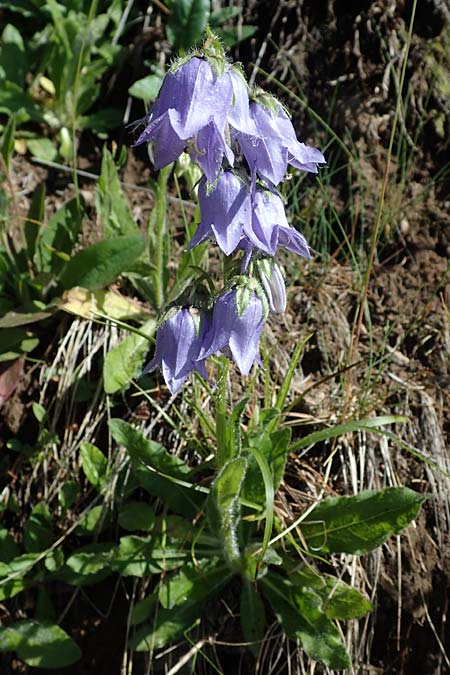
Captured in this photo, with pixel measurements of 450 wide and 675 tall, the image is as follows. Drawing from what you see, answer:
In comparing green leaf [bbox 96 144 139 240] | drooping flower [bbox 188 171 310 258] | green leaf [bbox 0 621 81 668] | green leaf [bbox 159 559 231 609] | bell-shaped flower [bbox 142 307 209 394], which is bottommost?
green leaf [bbox 0 621 81 668]

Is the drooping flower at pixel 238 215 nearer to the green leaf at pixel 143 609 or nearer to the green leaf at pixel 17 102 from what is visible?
the green leaf at pixel 143 609

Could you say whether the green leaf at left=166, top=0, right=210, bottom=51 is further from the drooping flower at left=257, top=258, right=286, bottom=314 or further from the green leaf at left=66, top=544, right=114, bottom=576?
the green leaf at left=66, top=544, right=114, bottom=576

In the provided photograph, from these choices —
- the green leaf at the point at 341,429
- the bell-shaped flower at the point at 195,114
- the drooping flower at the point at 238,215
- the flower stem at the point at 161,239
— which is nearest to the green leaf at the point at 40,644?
the green leaf at the point at 341,429

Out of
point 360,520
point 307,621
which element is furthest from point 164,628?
point 360,520

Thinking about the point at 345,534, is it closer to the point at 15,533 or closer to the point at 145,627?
the point at 145,627

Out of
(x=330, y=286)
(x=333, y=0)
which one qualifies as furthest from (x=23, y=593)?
(x=333, y=0)

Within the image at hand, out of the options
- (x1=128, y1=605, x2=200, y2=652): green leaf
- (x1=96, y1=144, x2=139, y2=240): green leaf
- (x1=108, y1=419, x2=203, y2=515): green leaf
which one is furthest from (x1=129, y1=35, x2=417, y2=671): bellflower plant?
(x1=96, y1=144, x2=139, y2=240): green leaf

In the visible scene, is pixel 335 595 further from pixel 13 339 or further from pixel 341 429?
pixel 13 339
